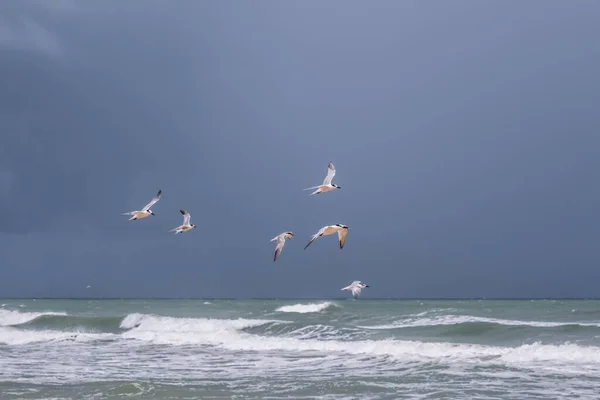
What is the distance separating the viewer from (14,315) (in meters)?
46.0

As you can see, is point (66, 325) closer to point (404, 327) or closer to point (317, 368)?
point (404, 327)

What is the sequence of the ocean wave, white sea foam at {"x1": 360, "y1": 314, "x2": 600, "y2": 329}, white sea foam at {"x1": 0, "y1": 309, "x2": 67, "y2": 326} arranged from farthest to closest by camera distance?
white sea foam at {"x1": 0, "y1": 309, "x2": 67, "y2": 326} < white sea foam at {"x1": 360, "y1": 314, "x2": 600, "y2": 329} < the ocean wave

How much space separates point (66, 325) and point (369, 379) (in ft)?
82.1

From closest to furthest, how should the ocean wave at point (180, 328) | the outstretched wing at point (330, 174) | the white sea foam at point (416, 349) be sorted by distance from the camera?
the white sea foam at point (416, 349), the outstretched wing at point (330, 174), the ocean wave at point (180, 328)

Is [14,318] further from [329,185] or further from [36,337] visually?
[329,185]

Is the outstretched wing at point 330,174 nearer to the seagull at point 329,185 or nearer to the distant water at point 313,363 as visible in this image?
the seagull at point 329,185

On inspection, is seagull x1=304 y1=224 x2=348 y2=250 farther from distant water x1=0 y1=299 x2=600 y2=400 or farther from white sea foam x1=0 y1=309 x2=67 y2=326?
white sea foam x1=0 y1=309 x2=67 y2=326

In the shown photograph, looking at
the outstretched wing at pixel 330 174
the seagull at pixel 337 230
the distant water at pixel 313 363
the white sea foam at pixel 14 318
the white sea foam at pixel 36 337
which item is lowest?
the distant water at pixel 313 363

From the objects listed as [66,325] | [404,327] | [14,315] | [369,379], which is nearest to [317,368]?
[369,379]

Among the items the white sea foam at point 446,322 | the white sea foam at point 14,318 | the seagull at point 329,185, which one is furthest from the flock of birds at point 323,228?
the white sea foam at point 14,318

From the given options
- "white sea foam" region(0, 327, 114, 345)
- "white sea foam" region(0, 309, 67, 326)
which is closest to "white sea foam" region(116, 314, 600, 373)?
"white sea foam" region(0, 327, 114, 345)

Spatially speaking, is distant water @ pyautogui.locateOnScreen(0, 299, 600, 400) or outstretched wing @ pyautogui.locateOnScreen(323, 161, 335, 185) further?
outstretched wing @ pyautogui.locateOnScreen(323, 161, 335, 185)

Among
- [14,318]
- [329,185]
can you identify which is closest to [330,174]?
[329,185]

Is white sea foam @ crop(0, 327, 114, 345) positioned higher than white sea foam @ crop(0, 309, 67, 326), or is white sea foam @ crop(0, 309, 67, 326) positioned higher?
white sea foam @ crop(0, 309, 67, 326)
